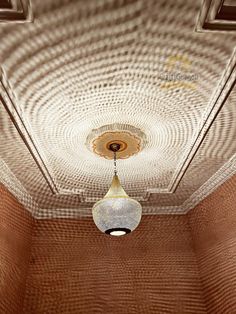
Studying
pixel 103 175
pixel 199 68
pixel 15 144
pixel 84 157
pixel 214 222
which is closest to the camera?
pixel 199 68

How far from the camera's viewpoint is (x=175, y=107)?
3205mm

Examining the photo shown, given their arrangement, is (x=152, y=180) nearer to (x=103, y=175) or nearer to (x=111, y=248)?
(x=103, y=175)

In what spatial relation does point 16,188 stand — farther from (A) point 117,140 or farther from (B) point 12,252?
(A) point 117,140

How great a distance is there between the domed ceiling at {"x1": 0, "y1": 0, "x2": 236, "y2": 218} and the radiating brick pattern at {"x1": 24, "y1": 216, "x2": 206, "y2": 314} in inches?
46.8

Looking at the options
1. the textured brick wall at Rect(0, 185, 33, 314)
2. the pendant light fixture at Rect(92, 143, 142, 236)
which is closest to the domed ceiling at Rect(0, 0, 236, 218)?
the textured brick wall at Rect(0, 185, 33, 314)

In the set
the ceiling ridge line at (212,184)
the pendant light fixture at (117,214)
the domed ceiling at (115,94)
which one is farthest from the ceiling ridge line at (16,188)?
the ceiling ridge line at (212,184)

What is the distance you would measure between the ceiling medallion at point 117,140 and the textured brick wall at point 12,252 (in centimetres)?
175

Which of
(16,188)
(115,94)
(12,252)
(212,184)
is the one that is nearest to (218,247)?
(212,184)

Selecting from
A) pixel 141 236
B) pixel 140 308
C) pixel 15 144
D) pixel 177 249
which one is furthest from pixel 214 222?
pixel 15 144

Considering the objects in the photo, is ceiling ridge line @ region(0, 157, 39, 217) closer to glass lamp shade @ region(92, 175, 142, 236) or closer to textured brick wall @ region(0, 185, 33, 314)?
textured brick wall @ region(0, 185, 33, 314)

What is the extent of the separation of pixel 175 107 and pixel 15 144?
6.74 ft

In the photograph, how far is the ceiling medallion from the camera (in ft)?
11.7

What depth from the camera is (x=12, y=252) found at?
463cm

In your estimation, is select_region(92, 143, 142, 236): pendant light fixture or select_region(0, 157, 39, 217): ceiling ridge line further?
select_region(0, 157, 39, 217): ceiling ridge line
